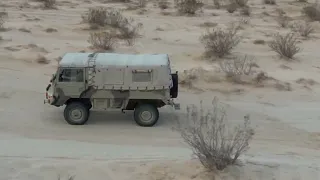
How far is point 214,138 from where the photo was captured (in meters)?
10.6

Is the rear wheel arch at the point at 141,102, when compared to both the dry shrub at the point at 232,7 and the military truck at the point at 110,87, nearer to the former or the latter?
the military truck at the point at 110,87

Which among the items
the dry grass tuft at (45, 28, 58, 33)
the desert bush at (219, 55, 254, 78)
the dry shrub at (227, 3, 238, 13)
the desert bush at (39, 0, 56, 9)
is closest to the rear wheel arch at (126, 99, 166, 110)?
the desert bush at (219, 55, 254, 78)

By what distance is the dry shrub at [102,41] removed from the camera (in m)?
19.2

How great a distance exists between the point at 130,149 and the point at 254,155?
232 centimetres

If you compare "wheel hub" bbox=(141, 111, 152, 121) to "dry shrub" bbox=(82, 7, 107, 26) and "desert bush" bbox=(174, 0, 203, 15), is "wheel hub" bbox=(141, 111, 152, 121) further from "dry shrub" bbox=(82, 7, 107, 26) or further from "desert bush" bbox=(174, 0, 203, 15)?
"desert bush" bbox=(174, 0, 203, 15)

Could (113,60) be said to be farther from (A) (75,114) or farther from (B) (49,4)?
(B) (49,4)

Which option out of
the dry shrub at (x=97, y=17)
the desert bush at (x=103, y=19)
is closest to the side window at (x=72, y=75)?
the desert bush at (x=103, y=19)

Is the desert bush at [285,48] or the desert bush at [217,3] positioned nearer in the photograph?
the desert bush at [285,48]

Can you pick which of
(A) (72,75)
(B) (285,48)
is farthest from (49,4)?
(A) (72,75)

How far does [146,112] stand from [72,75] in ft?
5.62

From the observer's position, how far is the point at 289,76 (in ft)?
57.3

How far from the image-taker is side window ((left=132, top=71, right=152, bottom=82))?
12344mm

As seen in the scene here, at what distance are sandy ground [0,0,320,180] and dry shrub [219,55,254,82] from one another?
0.37 meters

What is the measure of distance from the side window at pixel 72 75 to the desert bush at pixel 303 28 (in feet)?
43.1
